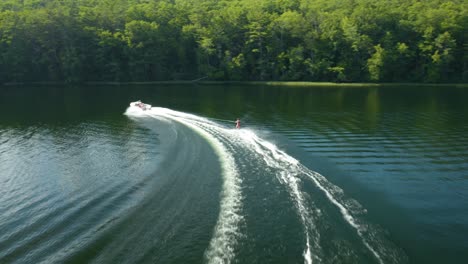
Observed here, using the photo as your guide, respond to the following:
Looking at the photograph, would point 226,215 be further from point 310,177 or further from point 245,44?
point 245,44

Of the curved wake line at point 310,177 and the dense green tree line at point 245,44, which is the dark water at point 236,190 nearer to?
the curved wake line at point 310,177

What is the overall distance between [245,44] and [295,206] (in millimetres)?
88954

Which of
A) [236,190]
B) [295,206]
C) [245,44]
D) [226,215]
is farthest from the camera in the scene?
[245,44]

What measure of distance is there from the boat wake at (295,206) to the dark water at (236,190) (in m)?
0.08

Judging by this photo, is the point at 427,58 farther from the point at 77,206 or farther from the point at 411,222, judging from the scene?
the point at 77,206

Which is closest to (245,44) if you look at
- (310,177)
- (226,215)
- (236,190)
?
(310,177)

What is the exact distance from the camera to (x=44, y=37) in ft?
333

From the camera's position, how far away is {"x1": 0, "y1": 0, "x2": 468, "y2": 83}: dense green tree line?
3615 inches

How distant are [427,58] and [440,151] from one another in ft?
235

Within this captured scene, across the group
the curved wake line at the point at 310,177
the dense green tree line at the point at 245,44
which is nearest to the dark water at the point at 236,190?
the curved wake line at the point at 310,177

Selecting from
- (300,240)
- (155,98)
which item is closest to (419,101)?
(155,98)

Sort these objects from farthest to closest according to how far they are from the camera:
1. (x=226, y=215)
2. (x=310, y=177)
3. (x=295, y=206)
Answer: (x=310, y=177) → (x=295, y=206) → (x=226, y=215)

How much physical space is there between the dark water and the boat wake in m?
0.08

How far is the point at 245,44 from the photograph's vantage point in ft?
341
